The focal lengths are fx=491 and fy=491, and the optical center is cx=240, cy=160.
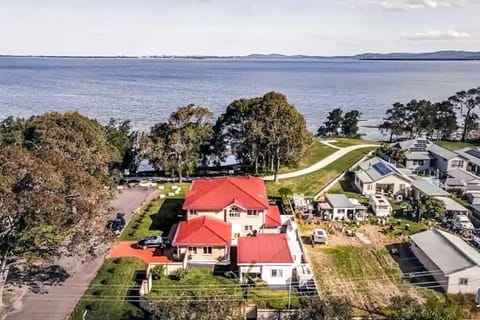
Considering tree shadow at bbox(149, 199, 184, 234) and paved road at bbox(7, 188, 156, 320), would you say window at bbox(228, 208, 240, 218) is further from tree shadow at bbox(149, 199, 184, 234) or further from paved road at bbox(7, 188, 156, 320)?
paved road at bbox(7, 188, 156, 320)

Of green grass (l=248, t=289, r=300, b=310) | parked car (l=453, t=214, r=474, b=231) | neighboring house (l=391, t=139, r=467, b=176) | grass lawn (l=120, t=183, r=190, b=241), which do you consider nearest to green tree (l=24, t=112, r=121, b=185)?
grass lawn (l=120, t=183, r=190, b=241)

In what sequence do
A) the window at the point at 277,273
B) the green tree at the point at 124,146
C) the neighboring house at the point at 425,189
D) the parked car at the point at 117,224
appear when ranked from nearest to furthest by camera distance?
the window at the point at 277,273 → the parked car at the point at 117,224 → the neighboring house at the point at 425,189 → the green tree at the point at 124,146

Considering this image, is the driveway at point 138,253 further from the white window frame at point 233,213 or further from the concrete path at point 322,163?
the concrete path at point 322,163

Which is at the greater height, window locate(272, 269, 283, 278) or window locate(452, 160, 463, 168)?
window locate(452, 160, 463, 168)

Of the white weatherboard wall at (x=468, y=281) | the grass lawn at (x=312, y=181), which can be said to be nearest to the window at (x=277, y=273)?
the white weatherboard wall at (x=468, y=281)

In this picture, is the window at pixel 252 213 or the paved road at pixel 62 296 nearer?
the paved road at pixel 62 296

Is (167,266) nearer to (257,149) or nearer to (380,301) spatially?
(380,301)

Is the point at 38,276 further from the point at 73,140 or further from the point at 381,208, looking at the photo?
the point at 381,208
